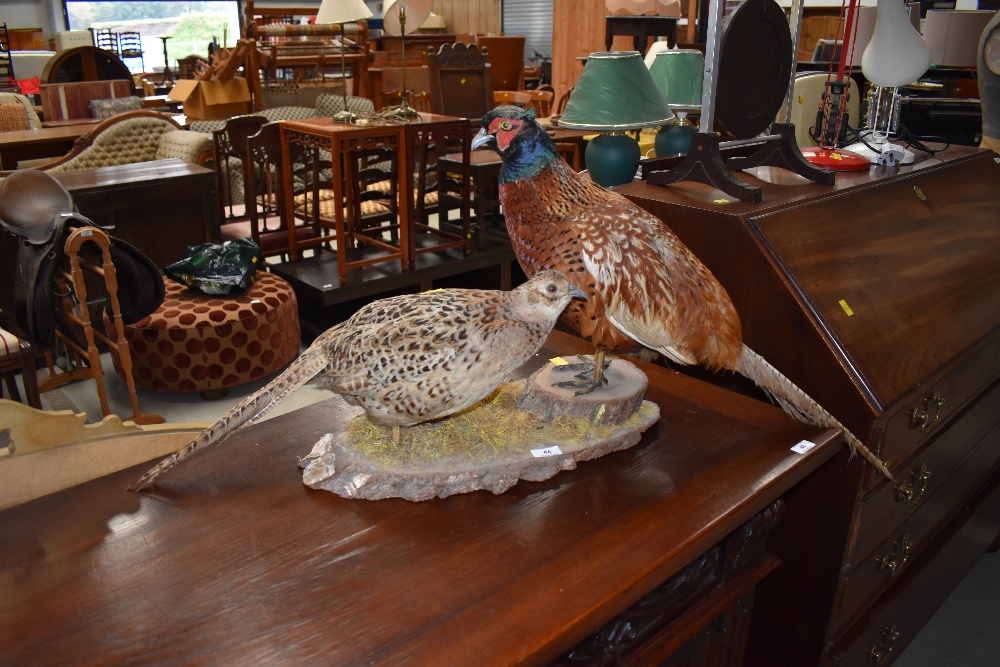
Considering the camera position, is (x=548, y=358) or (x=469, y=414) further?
(x=548, y=358)

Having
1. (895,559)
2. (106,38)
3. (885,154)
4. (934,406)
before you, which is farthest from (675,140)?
(106,38)

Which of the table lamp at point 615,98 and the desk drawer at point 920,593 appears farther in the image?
the table lamp at point 615,98

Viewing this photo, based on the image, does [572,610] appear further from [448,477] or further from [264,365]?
[264,365]

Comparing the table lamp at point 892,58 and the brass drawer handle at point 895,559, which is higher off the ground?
the table lamp at point 892,58

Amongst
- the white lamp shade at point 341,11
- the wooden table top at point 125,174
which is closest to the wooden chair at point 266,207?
the wooden table top at point 125,174

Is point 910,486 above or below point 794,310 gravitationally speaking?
below

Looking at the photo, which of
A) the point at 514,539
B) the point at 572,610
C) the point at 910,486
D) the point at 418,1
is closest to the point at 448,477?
the point at 514,539

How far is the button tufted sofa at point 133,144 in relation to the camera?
4.71m

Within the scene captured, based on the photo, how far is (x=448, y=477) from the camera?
3.91 ft

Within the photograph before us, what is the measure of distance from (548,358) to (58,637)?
104 cm

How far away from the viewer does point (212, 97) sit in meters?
6.35

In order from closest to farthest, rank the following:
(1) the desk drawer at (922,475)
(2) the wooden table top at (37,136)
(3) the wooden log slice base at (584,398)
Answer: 1. (3) the wooden log slice base at (584,398)
2. (1) the desk drawer at (922,475)
3. (2) the wooden table top at (37,136)

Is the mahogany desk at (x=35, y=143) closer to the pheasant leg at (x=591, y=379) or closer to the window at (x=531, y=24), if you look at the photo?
the pheasant leg at (x=591, y=379)

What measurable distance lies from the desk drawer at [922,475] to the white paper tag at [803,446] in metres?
0.32
